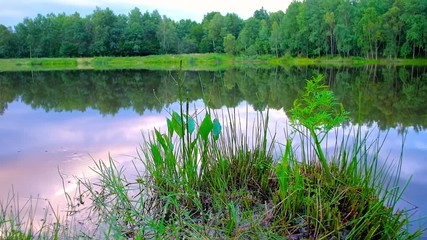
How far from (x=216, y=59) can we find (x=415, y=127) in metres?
48.7

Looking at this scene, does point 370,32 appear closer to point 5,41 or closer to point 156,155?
point 156,155

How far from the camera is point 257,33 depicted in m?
63.3

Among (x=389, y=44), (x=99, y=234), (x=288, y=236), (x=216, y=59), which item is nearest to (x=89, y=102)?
(x=99, y=234)

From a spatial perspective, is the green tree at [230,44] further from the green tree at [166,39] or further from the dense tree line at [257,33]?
the green tree at [166,39]

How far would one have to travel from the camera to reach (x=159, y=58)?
58406 millimetres

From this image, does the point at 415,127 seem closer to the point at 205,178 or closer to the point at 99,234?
the point at 205,178

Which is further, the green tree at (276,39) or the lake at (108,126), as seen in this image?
the green tree at (276,39)

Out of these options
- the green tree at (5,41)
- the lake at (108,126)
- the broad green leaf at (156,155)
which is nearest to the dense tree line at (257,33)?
the green tree at (5,41)

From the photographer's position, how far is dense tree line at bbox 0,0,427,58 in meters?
42.7

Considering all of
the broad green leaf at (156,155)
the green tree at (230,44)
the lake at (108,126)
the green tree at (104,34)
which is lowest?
the lake at (108,126)

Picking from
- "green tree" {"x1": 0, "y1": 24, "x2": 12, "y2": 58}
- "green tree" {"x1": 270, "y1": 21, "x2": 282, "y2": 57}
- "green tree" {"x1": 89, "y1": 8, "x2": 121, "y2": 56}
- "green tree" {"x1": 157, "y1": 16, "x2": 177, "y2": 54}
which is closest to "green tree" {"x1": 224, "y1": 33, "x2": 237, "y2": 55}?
"green tree" {"x1": 270, "y1": 21, "x2": 282, "y2": 57}

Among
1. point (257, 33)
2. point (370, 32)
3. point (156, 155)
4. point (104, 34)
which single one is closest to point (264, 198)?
point (156, 155)

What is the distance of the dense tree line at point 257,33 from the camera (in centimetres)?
4272

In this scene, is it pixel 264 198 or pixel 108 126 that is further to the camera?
pixel 108 126
